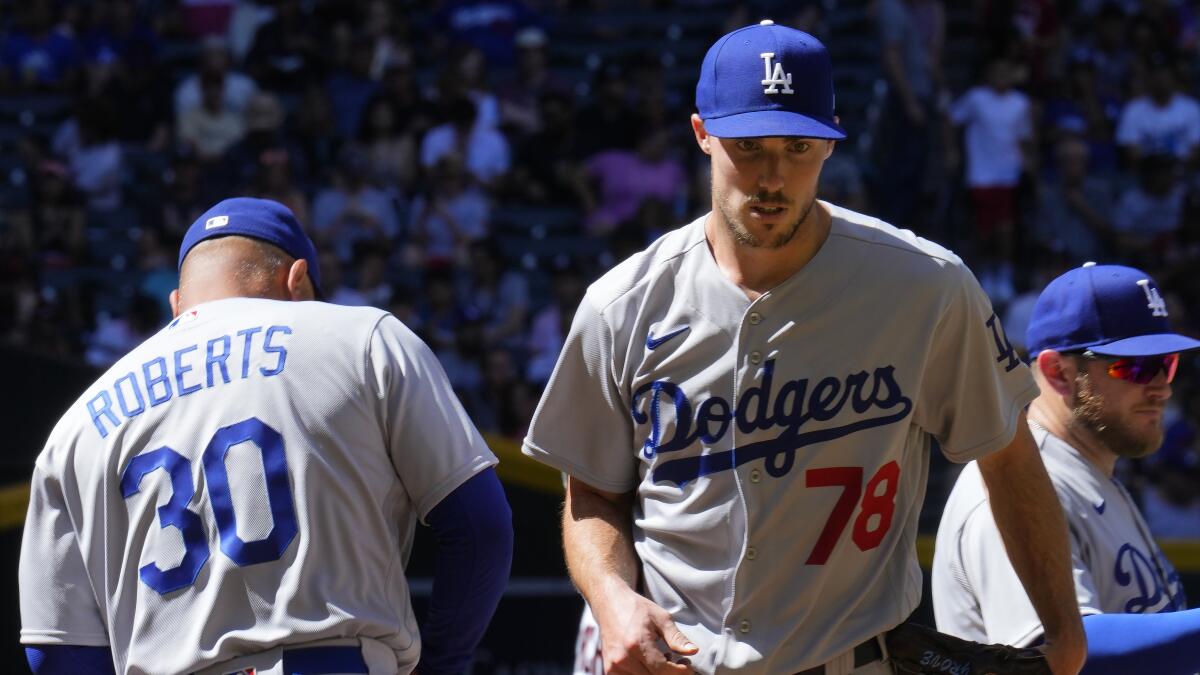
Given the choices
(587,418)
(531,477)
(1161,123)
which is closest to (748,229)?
(587,418)

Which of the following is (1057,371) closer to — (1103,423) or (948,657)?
(1103,423)

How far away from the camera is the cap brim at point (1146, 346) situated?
392cm

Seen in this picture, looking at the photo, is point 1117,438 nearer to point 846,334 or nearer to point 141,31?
point 846,334

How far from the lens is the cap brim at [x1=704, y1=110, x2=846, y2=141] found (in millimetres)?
3062

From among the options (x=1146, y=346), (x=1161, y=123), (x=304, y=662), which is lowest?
(x=304, y=662)

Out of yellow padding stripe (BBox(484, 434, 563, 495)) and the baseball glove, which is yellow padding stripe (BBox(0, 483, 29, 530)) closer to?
yellow padding stripe (BBox(484, 434, 563, 495))

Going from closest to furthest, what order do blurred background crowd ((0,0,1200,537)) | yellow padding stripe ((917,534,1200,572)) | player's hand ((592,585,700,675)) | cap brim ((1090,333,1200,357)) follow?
player's hand ((592,585,700,675)), cap brim ((1090,333,1200,357)), yellow padding stripe ((917,534,1200,572)), blurred background crowd ((0,0,1200,537))

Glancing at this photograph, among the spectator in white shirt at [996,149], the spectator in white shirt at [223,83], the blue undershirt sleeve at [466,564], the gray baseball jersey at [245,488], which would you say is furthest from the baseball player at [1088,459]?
the spectator in white shirt at [223,83]

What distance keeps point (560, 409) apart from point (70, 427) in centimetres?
103

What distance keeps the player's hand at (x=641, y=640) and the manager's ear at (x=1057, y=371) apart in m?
1.49

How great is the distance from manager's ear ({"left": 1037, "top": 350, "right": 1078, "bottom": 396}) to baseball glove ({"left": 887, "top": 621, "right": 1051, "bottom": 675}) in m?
1.01

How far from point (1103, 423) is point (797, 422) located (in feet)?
3.92

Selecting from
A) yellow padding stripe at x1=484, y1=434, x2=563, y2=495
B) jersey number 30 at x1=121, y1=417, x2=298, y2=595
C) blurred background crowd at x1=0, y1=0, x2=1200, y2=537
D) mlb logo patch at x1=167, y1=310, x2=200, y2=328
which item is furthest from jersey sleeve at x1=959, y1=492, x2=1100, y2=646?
blurred background crowd at x1=0, y1=0, x2=1200, y2=537

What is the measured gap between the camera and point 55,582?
11.0ft
